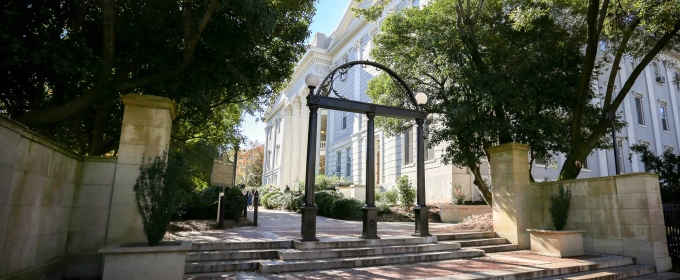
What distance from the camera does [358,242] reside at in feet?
25.9

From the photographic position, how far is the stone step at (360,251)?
692 centimetres

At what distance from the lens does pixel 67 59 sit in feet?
23.0

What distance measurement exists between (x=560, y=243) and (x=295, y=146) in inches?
1164

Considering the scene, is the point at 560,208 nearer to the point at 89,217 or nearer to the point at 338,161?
the point at 89,217

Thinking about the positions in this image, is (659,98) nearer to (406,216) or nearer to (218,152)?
(406,216)

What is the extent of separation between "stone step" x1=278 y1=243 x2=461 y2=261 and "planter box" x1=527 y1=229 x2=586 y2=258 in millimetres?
1927

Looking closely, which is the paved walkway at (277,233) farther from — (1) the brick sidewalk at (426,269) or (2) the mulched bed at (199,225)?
(1) the brick sidewalk at (426,269)

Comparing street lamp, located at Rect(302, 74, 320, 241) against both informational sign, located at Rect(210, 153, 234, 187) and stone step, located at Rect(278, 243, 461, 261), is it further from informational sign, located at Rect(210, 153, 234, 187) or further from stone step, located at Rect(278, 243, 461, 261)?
informational sign, located at Rect(210, 153, 234, 187)

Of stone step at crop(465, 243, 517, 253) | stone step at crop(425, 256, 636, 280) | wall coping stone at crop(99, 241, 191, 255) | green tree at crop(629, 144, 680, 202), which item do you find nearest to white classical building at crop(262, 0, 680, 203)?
green tree at crop(629, 144, 680, 202)

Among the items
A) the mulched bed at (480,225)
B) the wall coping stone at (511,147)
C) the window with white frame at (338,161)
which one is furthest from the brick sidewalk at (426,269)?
the window with white frame at (338,161)

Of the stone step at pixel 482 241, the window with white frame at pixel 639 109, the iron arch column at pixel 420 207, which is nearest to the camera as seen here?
the iron arch column at pixel 420 207

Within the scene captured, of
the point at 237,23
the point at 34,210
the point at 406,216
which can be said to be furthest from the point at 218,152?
the point at 34,210

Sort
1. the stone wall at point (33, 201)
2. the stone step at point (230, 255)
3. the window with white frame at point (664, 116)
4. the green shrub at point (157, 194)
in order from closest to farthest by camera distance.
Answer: the stone wall at point (33, 201), the green shrub at point (157, 194), the stone step at point (230, 255), the window with white frame at point (664, 116)

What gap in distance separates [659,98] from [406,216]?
24.0 metres
